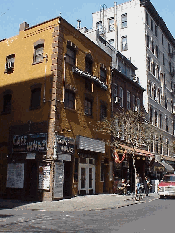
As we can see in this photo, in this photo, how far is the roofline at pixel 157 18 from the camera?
1629 inches

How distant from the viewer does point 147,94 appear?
125ft

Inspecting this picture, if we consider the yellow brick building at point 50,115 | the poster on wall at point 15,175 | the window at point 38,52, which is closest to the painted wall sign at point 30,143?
the yellow brick building at point 50,115

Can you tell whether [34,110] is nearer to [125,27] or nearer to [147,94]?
[147,94]

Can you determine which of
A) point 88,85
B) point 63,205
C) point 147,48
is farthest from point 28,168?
point 147,48

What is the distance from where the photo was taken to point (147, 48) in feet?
135

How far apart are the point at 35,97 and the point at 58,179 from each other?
660 centimetres

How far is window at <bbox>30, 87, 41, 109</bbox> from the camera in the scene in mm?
21072

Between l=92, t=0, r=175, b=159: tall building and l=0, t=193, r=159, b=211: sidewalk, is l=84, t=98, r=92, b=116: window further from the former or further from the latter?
l=92, t=0, r=175, b=159: tall building

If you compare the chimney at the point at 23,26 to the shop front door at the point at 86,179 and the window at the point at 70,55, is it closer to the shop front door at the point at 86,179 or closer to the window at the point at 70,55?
the window at the point at 70,55

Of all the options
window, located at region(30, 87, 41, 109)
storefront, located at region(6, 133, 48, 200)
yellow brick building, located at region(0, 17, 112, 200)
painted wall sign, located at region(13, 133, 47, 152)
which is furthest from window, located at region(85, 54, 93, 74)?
storefront, located at region(6, 133, 48, 200)

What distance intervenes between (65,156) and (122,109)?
1194 centimetres

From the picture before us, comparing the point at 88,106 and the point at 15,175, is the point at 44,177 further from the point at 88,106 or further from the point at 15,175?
the point at 88,106

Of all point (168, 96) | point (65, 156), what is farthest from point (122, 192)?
point (168, 96)

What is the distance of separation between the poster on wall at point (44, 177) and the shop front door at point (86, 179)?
3.55 meters
